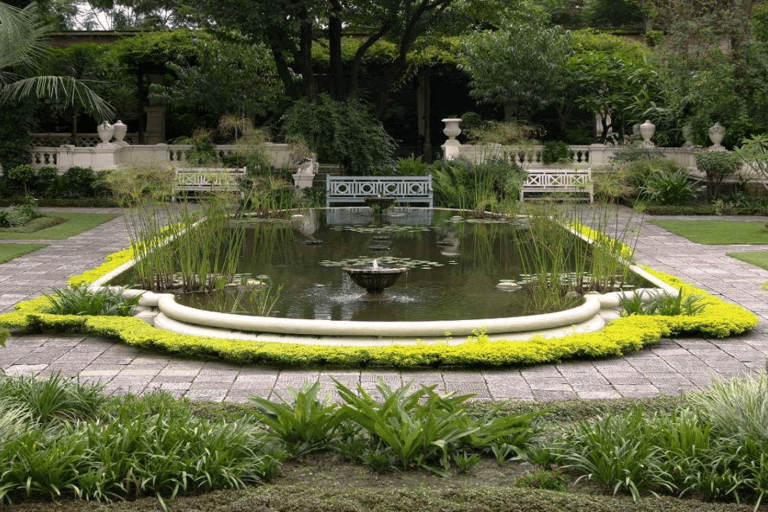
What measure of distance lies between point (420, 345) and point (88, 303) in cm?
306

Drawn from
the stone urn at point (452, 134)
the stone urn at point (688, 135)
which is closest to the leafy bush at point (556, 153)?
the stone urn at point (452, 134)

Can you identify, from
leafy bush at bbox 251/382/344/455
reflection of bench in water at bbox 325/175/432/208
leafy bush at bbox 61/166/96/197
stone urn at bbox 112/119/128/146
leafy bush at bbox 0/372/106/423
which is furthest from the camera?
stone urn at bbox 112/119/128/146

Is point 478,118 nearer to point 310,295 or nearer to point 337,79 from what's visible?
point 337,79

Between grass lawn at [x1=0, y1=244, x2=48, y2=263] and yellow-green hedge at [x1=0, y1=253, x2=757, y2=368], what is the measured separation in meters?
4.37

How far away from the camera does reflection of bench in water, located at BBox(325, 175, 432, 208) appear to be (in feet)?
60.0

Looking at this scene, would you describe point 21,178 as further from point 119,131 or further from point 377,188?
point 377,188

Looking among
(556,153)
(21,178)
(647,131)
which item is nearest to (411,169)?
(556,153)

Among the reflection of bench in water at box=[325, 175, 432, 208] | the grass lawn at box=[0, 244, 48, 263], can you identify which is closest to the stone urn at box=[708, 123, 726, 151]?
the reflection of bench in water at box=[325, 175, 432, 208]

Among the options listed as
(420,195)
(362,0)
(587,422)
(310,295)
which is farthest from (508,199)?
(587,422)

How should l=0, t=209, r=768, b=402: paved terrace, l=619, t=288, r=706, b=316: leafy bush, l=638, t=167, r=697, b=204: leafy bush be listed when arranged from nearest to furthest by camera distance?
l=0, t=209, r=768, b=402: paved terrace → l=619, t=288, r=706, b=316: leafy bush → l=638, t=167, r=697, b=204: leafy bush

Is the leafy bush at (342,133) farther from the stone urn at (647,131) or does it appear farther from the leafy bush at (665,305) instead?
the leafy bush at (665,305)

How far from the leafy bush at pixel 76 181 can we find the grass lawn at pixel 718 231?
1093cm

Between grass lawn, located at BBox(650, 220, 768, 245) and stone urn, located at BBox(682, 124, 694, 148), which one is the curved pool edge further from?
stone urn, located at BBox(682, 124, 694, 148)

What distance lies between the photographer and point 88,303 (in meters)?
8.51
